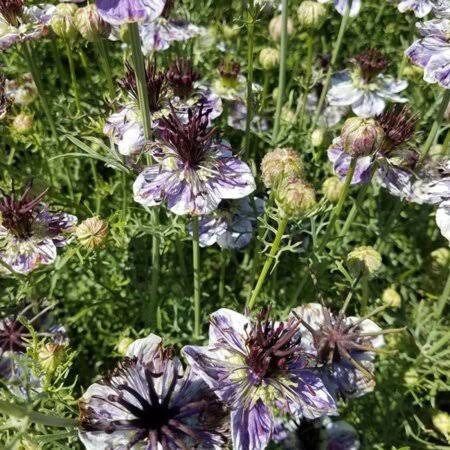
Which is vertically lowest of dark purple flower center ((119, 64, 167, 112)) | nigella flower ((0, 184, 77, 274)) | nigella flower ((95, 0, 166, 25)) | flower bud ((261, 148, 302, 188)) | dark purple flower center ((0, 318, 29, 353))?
dark purple flower center ((0, 318, 29, 353))

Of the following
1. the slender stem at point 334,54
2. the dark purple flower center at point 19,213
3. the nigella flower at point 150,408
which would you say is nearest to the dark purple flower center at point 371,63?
the slender stem at point 334,54

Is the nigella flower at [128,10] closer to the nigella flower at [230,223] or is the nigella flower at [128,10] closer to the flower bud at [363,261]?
the nigella flower at [230,223]

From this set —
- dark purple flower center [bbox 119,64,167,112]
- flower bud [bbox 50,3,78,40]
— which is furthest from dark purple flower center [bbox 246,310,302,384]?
flower bud [bbox 50,3,78,40]

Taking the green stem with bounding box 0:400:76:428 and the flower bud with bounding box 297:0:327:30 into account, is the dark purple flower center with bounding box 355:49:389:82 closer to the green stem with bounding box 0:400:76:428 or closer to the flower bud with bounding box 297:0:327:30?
the flower bud with bounding box 297:0:327:30

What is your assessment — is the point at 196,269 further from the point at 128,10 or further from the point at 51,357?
the point at 128,10

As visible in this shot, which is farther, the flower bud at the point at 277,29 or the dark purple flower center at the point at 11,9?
the flower bud at the point at 277,29

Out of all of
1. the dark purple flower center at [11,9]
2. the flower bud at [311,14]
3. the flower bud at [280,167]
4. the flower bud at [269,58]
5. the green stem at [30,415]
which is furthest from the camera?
the flower bud at [269,58]

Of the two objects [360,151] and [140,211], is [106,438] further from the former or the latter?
[140,211]
